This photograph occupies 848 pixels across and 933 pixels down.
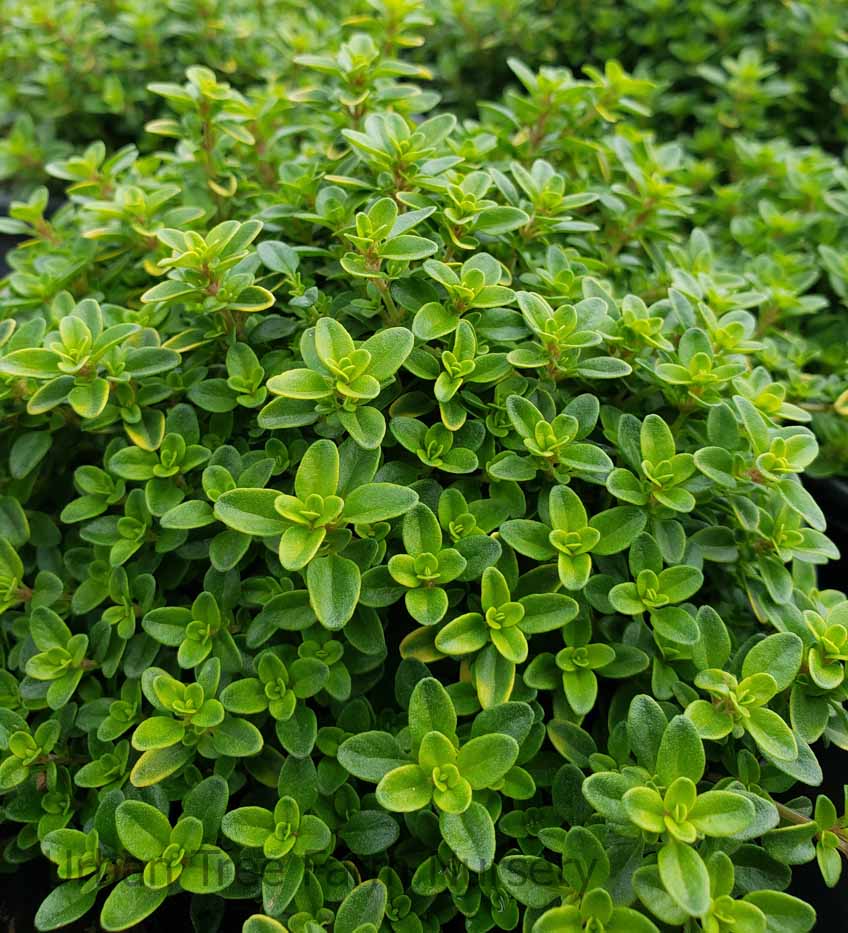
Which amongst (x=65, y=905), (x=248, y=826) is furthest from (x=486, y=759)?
(x=65, y=905)

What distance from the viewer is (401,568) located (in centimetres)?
114

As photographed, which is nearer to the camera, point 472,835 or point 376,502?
point 472,835

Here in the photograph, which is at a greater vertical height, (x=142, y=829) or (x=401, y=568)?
(x=401, y=568)

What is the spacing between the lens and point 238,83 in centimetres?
273

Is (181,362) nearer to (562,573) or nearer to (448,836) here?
(562,573)

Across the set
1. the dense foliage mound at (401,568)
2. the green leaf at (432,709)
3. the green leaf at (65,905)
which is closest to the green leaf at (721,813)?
the dense foliage mound at (401,568)

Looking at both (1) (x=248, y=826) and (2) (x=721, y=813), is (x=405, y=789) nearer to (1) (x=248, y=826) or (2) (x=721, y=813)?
(1) (x=248, y=826)

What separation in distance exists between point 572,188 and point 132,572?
4.02 feet

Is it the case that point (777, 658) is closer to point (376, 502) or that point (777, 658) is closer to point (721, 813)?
point (721, 813)

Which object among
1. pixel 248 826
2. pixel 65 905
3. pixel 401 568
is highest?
pixel 401 568

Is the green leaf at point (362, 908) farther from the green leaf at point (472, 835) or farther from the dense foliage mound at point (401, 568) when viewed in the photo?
the green leaf at point (472, 835)

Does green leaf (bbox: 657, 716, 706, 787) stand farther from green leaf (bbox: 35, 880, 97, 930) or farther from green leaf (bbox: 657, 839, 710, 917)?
green leaf (bbox: 35, 880, 97, 930)

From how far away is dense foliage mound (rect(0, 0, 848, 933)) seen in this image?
42.4 inches

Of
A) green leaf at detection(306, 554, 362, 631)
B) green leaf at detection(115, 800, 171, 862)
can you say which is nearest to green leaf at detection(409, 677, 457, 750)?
green leaf at detection(306, 554, 362, 631)
